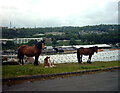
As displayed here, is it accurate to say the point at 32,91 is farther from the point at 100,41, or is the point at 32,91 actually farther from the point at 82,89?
the point at 100,41

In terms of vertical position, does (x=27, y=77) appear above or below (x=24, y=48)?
below

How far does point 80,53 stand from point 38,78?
10551mm

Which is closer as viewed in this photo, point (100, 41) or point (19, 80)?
point (19, 80)

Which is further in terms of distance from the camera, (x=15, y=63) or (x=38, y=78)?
(x=15, y=63)

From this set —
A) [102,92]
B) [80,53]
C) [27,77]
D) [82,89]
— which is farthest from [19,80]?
[80,53]

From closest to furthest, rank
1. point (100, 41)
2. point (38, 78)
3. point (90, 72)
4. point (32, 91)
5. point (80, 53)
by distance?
point (32, 91)
point (38, 78)
point (90, 72)
point (80, 53)
point (100, 41)

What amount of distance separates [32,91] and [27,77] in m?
3.14

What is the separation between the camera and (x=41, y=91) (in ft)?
27.2

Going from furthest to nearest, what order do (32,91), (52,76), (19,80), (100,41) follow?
1. (100,41)
2. (52,76)
3. (19,80)
4. (32,91)

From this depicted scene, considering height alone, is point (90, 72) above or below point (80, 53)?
below

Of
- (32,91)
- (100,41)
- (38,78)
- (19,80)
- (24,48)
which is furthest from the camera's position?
(100,41)

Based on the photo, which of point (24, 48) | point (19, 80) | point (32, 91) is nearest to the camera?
point (32, 91)

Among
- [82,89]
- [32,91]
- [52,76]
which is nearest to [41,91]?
[32,91]

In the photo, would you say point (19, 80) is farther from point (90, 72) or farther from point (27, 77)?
point (90, 72)
